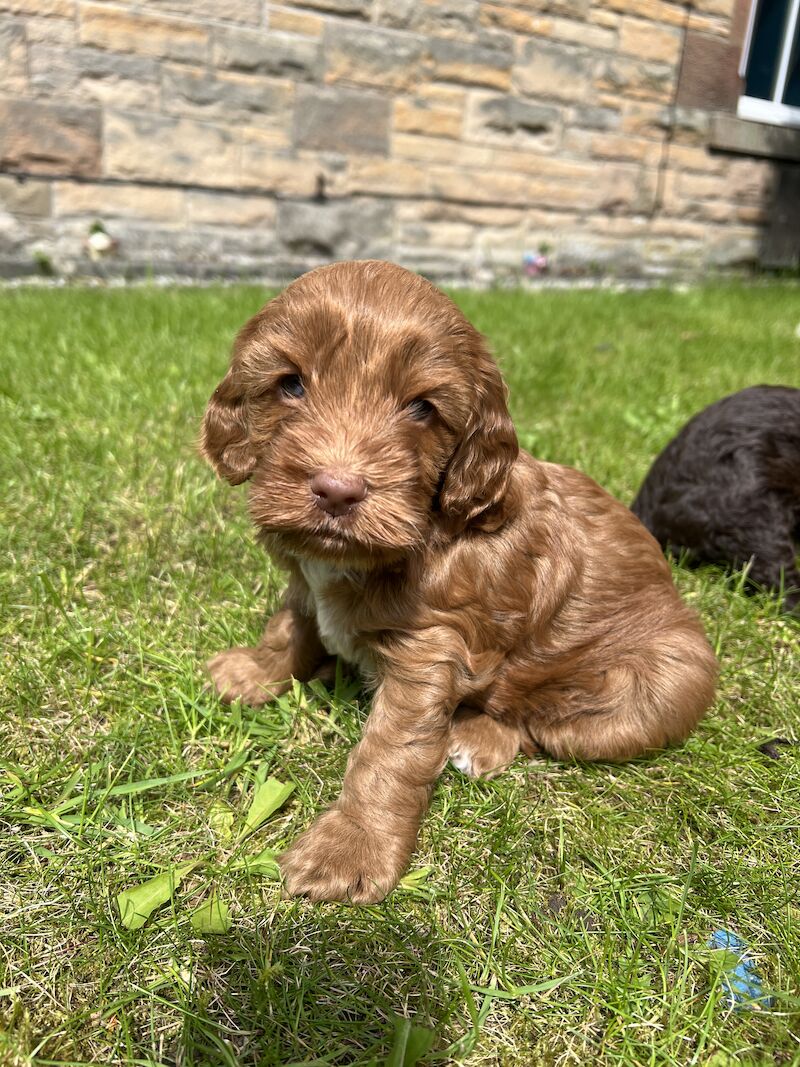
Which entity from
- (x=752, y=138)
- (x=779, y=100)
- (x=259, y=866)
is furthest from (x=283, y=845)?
(x=779, y=100)

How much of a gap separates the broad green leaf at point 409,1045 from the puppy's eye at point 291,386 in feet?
4.53

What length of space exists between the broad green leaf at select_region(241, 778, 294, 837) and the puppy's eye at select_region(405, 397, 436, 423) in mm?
1086

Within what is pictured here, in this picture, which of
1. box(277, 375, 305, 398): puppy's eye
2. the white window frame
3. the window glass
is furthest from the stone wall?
box(277, 375, 305, 398): puppy's eye

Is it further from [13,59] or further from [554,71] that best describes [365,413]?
[554,71]

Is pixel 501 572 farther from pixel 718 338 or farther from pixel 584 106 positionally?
pixel 584 106

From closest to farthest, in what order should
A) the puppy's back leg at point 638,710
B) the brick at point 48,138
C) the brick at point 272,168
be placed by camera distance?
the puppy's back leg at point 638,710, the brick at point 48,138, the brick at point 272,168

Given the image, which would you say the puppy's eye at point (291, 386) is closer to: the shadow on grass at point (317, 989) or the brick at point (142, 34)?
the shadow on grass at point (317, 989)

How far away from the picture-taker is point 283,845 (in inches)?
79.8

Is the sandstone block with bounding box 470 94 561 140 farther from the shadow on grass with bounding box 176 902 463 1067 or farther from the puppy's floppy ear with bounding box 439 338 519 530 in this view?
the shadow on grass with bounding box 176 902 463 1067

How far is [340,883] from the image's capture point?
1861 mm

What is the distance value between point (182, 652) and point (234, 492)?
1.29 meters

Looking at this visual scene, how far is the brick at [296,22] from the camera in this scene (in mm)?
7156

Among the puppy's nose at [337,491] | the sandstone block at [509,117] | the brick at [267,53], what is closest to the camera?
the puppy's nose at [337,491]

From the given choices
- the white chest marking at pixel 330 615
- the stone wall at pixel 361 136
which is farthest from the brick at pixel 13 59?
the white chest marking at pixel 330 615
